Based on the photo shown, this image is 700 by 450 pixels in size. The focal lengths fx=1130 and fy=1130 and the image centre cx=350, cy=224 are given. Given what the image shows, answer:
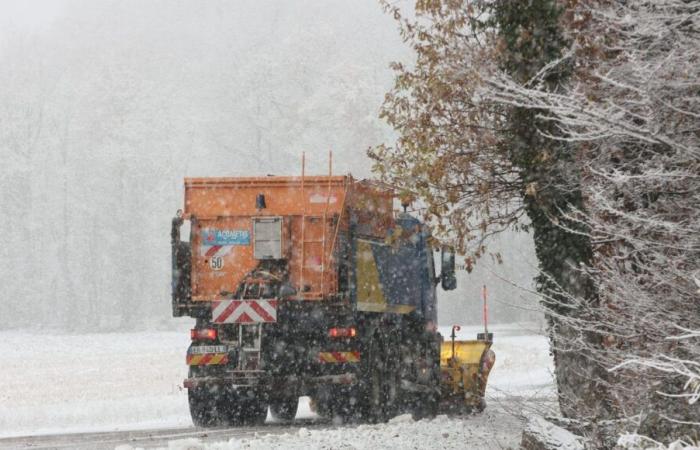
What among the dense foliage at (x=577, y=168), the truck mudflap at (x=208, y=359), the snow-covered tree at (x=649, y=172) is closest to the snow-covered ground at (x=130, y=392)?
the dense foliage at (x=577, y=168)

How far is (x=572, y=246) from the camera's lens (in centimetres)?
1038

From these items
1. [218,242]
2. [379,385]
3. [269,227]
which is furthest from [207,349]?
[379,385]

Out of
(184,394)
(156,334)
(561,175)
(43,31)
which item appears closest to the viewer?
(561,175)

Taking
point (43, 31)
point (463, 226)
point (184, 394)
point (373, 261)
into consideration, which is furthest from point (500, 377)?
point (43, 31)

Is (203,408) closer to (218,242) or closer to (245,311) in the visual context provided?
(245,311)

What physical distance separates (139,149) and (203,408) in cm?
5863

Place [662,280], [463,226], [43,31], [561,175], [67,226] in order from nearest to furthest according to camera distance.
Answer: [662,280] < [561,175] < [463,226] < [67,226] < [43,31]

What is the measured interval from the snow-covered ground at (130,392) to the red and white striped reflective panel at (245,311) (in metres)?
2.25

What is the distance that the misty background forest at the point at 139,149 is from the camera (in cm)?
7175

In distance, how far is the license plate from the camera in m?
15.2

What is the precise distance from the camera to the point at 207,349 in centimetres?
1530

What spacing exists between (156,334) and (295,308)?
51.2 m

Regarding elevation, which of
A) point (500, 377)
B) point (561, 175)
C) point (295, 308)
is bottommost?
A: point (500, 377)

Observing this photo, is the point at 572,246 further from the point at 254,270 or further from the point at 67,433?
the point at 67,433
